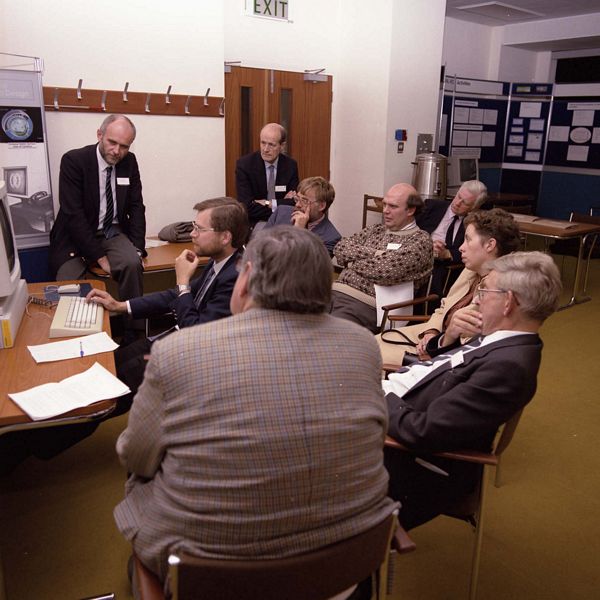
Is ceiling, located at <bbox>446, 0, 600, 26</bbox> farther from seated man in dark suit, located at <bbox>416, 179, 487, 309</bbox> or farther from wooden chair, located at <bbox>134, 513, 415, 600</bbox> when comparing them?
wooden chair, located at <bbox>134, 513, 415, 600</bbox>

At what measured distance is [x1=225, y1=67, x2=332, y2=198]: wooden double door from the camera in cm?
541

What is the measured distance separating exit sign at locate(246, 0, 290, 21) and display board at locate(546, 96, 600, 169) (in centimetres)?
512

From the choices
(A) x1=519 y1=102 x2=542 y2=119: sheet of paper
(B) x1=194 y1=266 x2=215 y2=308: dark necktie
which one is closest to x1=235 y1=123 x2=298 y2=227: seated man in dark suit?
(B) x1=194 y1=266 x2=215 y2=308: dark necktie

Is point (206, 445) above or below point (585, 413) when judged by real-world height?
above

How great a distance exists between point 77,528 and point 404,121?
5100mm

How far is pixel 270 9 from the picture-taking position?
5.43 meters

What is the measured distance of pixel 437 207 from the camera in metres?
4.74

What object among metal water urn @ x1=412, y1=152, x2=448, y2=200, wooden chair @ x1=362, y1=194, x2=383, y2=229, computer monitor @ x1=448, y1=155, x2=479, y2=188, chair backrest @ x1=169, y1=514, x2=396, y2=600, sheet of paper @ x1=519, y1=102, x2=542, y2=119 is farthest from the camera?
sheet of paper @ x1=519, y1=102, x2=542, y2=119

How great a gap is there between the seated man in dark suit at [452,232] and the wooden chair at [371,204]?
1325mm

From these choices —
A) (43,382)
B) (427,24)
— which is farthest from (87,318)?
Answer: (427,24)

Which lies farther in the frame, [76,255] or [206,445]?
[76,255]

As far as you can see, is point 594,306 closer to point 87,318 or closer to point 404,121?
point 404,121

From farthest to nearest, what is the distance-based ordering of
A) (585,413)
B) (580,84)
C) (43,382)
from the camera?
(580,84) < (585,413) < (43,382)

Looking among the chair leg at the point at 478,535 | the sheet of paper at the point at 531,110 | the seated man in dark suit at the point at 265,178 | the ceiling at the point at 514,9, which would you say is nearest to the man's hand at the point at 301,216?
the seated man in dark suit at the point at 265,178
